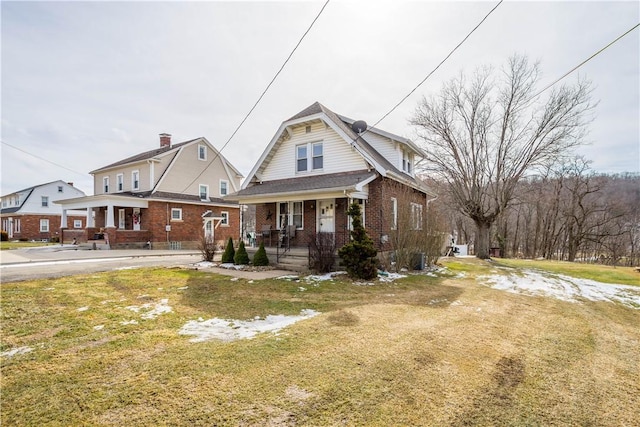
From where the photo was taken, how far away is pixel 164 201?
2239 centimetres

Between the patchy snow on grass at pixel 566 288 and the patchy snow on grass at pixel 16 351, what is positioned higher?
the patchy snow on grass at pixel 16 351

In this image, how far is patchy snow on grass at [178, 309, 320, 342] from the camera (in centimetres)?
467

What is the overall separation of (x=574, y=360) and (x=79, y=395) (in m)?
5.94

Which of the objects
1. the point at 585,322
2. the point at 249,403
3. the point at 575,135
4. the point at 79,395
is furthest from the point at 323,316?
the point at 575,135

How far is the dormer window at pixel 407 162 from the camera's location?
15820mm

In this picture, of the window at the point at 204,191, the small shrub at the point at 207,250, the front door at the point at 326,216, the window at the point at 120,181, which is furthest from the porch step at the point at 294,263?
the window at the point at 120,181

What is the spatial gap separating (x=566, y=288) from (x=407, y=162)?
9.07 meters

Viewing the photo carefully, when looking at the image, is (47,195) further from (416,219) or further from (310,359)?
(310,359)

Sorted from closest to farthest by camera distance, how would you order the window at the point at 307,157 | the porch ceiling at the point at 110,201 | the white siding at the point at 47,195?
the window at the point at 307,157
the porch ceiling at the point at 110,201
the white siding at the point at 47,195

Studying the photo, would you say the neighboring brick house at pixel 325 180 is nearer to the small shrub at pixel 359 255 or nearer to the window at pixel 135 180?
the small shrub at pixel 359 255

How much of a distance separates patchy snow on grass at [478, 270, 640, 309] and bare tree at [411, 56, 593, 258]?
938cm

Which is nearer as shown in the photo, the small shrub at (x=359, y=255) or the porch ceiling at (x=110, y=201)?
the small shrub at (x=359, y=255)

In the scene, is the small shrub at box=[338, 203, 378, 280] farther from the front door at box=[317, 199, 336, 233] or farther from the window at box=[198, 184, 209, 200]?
the window at box=[198, 184, 209, 200]

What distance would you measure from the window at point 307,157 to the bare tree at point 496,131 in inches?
412
